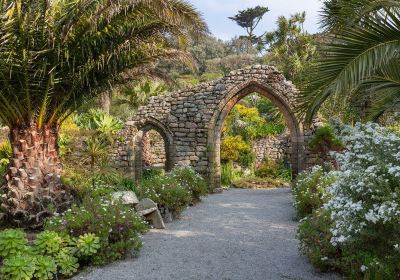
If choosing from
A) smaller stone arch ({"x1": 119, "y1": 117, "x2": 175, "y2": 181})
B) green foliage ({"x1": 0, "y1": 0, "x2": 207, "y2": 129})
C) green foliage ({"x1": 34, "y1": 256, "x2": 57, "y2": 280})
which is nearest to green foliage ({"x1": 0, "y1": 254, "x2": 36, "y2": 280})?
green foliage ({"x1": 34, "y1": 256, "x2": 57, "y2": 280})

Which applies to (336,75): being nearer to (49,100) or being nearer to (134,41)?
(134,41)

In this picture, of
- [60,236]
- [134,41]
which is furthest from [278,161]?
[60,236]

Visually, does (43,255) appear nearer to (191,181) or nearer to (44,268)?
(44,268)

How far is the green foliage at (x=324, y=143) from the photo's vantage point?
12219 mm

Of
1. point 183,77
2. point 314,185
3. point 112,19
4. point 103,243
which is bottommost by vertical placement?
point 103,243

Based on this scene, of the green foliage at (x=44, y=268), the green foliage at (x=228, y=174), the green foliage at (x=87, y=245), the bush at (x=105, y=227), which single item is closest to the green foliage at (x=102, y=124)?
the green foliage at (x=228, y=174)

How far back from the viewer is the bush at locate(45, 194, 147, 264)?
5.07 meters

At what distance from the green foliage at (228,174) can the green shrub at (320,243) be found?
10115 millimetres

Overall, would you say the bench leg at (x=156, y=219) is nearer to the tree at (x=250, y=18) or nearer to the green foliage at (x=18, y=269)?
the green foliage at (x=18, y=269)

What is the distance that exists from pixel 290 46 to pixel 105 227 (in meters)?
21.2

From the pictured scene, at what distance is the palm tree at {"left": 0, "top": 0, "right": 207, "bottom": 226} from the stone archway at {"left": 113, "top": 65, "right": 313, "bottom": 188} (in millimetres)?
6203

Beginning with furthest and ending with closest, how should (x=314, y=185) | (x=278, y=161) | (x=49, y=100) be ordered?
(x=278, y=161) → (x=314, y=185) → (x=49, y=100)

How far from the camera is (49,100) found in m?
6.56

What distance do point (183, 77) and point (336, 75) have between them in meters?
26.4
